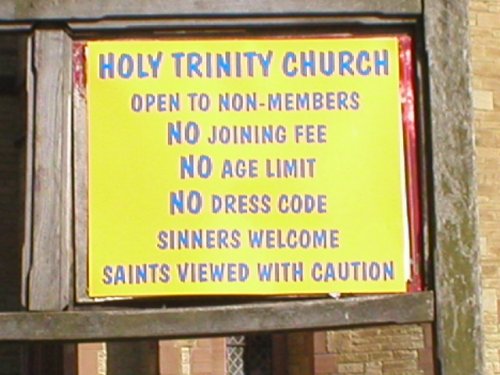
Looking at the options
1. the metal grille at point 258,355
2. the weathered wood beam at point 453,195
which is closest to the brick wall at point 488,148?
the metal grille at point 258,355

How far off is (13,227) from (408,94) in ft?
30.3

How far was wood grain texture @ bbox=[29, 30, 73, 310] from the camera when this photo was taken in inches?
230

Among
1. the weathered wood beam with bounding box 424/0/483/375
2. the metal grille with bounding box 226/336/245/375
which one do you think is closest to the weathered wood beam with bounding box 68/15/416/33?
the weathered wood beam with bounding box 424/0/483/375

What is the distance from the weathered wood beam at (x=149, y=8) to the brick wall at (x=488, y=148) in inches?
294

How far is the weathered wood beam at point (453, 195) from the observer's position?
5840 mm

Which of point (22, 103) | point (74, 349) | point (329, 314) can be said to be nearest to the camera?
point (329, 314)

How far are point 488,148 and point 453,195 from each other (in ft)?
26.0

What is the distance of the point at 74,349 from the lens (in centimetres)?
1365

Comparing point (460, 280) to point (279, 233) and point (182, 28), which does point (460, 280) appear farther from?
point (182, 28)

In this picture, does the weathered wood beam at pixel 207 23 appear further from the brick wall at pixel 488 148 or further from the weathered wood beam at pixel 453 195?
the brick wall at pixel 488 148

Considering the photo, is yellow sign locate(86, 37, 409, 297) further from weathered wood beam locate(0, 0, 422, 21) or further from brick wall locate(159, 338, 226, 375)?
brick wall locate(159, 338, 226, 375)

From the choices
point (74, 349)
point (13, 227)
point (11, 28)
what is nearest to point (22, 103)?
point (13, 227)

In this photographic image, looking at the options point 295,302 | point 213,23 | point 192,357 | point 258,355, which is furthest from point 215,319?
point 258,355

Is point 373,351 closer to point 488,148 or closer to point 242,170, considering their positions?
point 488,148
